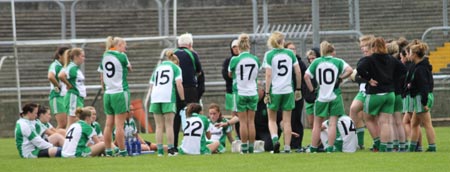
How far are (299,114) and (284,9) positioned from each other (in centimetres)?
1282

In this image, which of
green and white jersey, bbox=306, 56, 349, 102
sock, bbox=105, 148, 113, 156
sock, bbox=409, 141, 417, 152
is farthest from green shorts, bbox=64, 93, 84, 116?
sock, bbox=409, 141, 417, 152

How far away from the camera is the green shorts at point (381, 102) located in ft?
67.5

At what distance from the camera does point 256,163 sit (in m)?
18.6

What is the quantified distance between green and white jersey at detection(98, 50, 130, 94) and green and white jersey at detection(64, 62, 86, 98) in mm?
1799

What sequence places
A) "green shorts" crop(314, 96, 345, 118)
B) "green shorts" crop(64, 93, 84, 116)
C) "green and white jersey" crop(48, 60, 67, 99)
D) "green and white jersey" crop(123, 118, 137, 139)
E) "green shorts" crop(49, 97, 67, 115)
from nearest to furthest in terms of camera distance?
1. "green shorts" crop(314, 96, 345, 118)
2. "green and white jersey" crop(123, 118, 137, 139)
3. "green shorts" crop(64, 93, 84, 116)
4. "green and white jersey" crop(48, 60, 67, 99)
5. "green shorts" crop(49, 97, 67, 115)

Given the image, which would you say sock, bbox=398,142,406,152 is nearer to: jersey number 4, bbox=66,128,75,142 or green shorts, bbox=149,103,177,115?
green shorts, bbox=149,103,177,115

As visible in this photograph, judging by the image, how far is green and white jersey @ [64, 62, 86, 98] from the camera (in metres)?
23.0

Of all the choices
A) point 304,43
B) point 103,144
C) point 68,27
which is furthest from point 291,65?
point 68,27

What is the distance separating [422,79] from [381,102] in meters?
0.67

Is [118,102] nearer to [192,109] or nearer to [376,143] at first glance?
[192,109]

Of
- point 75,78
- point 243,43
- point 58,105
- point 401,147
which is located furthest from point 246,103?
point 58,105

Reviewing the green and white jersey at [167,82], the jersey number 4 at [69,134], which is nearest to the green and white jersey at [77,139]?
the jersey number 4 at [69,134]

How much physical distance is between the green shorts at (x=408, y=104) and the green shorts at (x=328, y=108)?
942mm

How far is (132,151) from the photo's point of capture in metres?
22.2
